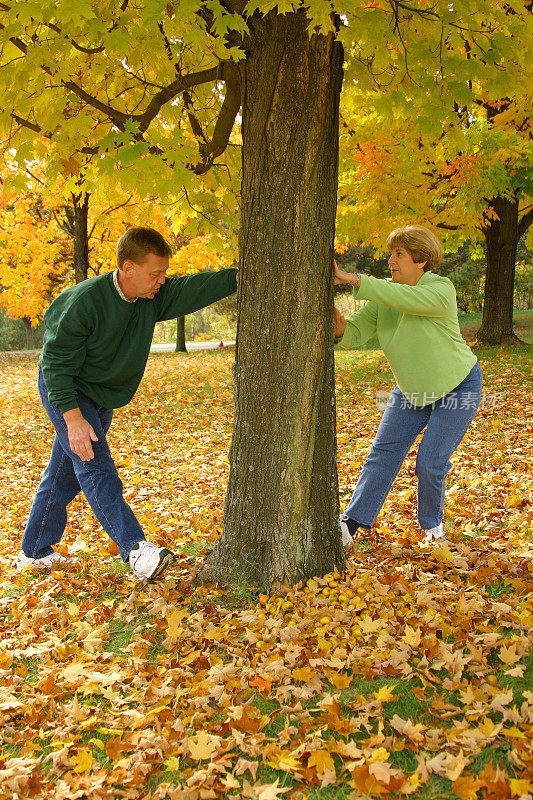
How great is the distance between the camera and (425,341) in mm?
3732

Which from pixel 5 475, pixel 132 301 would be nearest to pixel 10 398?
pixel 5 475

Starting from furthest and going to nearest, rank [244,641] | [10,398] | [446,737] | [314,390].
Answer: [10,398] < [314,390] < [244,641] < [446,737]

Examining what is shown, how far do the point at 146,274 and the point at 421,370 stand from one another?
176 centimetres

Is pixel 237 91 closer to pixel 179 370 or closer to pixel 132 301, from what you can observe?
pixel 132 301

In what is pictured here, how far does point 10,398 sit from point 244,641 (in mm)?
11366

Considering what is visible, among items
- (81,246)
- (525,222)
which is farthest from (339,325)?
(525,222)

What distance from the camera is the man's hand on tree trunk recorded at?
11.6 ft

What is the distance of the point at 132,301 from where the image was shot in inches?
146

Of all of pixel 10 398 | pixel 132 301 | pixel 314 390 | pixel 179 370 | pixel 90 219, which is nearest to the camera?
pixel 314 390

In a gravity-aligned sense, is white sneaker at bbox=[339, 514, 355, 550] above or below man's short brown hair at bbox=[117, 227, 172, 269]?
below

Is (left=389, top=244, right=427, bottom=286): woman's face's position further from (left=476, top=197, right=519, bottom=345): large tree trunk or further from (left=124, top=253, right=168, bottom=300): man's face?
(left=476, top=197, right=519, bottom=345): large tree trunk

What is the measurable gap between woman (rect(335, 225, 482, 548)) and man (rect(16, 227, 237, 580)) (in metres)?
1.03

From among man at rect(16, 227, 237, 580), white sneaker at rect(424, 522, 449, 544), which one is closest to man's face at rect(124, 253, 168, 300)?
man at rect(16, 227, 237, 580)

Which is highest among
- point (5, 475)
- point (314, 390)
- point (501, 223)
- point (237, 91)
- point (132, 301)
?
point (501, 223)
